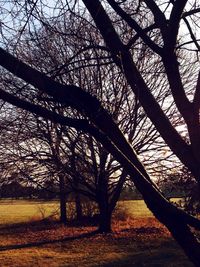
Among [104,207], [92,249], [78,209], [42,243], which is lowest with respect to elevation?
[92,249]

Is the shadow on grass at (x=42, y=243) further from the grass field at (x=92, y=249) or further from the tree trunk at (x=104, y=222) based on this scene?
the tree trunk at (x=104, y=222)

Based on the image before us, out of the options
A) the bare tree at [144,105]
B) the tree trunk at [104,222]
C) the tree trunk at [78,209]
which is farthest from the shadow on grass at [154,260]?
the tree trunk at [78,209]

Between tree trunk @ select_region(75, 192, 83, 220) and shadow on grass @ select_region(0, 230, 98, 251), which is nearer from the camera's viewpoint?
shadow on grass @ select_region(0, 230, 98, 251)

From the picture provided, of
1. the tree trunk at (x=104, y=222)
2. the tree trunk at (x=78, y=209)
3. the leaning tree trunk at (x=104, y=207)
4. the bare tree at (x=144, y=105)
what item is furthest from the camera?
the tree trunk at (x=78, y=209)

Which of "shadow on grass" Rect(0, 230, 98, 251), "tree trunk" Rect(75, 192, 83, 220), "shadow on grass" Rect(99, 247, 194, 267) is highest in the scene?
"tree trunk" Rect(75, 192, 83, 220)

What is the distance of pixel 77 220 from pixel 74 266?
1610 cm

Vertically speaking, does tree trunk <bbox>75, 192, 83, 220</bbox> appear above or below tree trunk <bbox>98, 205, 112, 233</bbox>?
above

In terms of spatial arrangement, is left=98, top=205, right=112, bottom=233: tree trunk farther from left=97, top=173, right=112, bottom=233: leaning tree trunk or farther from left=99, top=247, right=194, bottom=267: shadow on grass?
left=99, top=247, right=194, bottom=267: shadow on grass

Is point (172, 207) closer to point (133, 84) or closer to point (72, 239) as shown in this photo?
point (133, 84)

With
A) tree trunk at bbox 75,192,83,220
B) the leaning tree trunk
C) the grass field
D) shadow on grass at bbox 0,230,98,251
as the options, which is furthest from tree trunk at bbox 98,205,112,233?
tree trunk at bbox 75,192,83,220

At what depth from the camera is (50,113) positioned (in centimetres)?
335

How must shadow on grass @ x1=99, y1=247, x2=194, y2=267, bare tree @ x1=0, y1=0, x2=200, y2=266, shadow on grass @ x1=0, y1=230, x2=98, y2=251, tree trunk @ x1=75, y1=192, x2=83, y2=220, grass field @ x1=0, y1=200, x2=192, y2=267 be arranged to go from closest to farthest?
1. bare tree @ x1=0, y1=0, x2=200, y2=266
2. shadow on grass @ x1=99, y1=247, x2=194, y2=267
3. grass field @ x1=0, y1=200, x2=192, y2=267
4. shadow on grass @ x1=0, y1=230, x2=98, y2=251
5. tree trunk @ x1=75, y1=192, x2=83, y2=220

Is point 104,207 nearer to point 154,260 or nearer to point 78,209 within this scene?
point 78,209

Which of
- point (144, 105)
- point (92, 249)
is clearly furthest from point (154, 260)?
point (144, 105)
